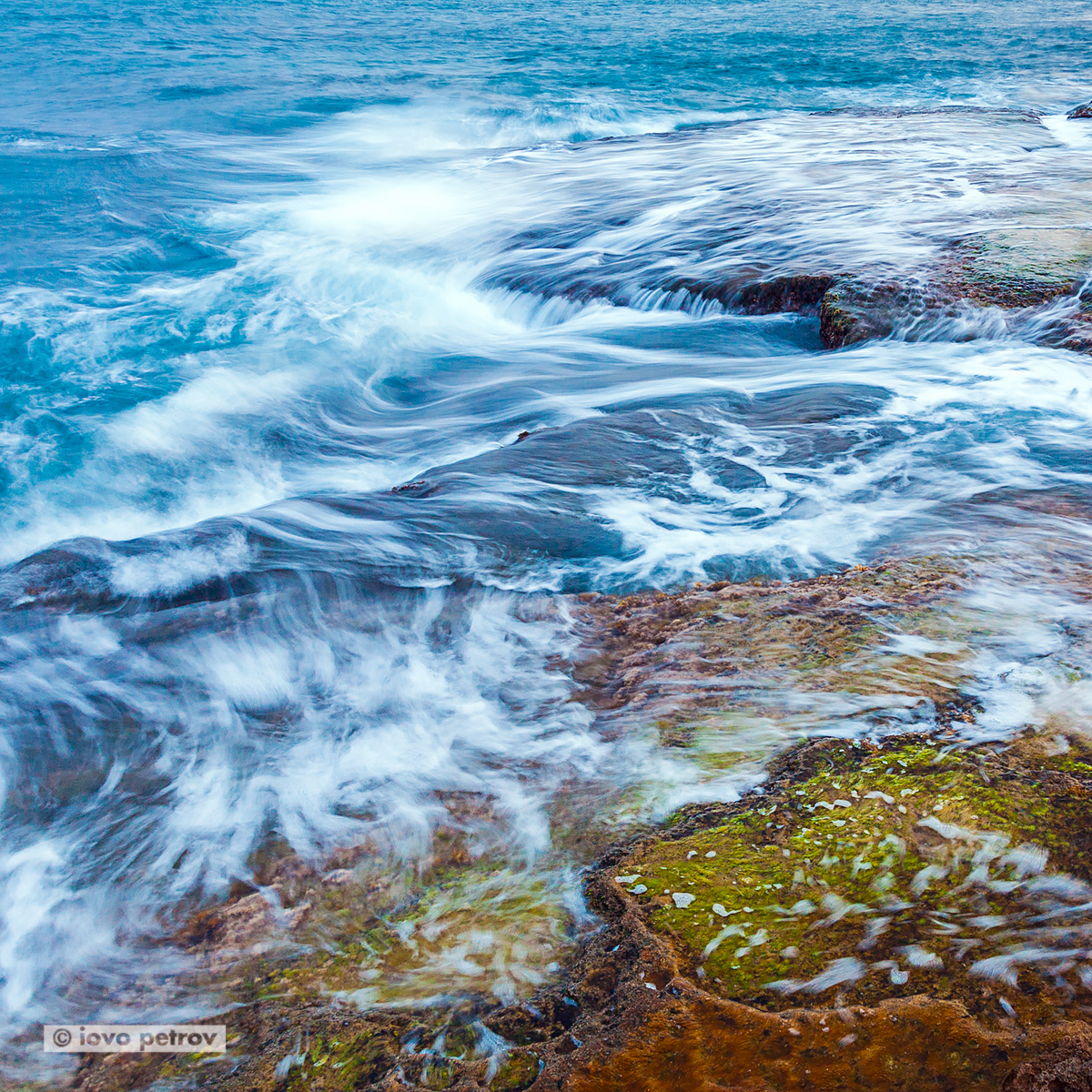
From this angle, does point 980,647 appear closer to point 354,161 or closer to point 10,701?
point 10,701

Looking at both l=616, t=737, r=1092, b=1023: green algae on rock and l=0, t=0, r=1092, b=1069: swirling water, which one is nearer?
l=616, t=737, r=1092, b=1023: green algae on rock

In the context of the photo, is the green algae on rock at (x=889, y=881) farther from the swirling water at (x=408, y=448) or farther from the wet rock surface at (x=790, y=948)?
the swirling water at (x=408, y=448)

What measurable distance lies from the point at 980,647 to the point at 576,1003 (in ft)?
7.53

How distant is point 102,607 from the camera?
4.79 metres

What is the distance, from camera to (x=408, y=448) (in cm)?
727

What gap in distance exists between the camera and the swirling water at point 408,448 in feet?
11.6

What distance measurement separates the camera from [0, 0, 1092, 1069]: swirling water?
3.53 meters
